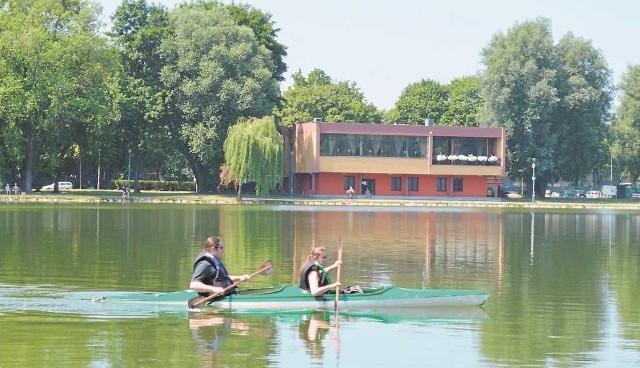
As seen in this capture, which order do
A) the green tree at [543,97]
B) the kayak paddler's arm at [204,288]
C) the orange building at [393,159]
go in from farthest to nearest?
the green tree at [543,97], the orange building at [393,159], the kayak paddler's arm at [204,288]

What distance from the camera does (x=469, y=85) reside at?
15688 cm

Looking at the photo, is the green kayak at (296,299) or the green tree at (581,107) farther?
the green tree at (581,107)

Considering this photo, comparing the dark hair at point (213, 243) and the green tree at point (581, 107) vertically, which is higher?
the green tree at point (581, 107)

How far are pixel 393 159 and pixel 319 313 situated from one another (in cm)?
8640

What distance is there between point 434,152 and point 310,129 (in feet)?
40.4

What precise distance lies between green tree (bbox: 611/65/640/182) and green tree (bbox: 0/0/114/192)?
5666cm

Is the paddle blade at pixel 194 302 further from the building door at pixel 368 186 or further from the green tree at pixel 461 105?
the green tree at pixel 461 105

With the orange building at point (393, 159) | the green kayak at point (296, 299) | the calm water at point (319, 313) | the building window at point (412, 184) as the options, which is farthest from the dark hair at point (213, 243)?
the building window at point (412, 184)

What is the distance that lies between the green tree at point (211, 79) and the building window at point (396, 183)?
14670 millimetres

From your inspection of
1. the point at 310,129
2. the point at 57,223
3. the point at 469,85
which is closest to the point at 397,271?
the point at 57,223

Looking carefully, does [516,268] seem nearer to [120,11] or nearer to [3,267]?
[3,267]

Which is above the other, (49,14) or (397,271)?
(49,14)

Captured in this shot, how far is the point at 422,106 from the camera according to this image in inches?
5984

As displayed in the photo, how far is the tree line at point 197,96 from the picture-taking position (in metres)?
88.9
